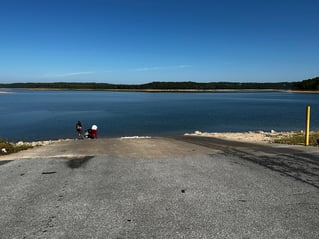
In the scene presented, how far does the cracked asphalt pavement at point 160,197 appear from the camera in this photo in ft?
13.5

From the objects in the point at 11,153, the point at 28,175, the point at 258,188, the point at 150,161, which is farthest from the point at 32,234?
the point at 11,153

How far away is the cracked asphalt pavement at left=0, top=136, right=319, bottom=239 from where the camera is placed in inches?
162

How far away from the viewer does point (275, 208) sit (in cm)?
483

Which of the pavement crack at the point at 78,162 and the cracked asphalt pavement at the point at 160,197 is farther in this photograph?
the pavement crack at the point at 78,162

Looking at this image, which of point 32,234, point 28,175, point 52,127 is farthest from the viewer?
point 52,127

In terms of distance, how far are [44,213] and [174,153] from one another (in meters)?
5.47

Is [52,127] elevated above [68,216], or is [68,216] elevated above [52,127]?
[68,216]

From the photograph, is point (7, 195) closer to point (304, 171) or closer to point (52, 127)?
point (304, 171)

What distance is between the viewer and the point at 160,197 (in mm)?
5348

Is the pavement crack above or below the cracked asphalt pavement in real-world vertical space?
below

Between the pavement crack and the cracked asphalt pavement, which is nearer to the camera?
the cracked asphalt pavement

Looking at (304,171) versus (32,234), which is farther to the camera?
(304,171)

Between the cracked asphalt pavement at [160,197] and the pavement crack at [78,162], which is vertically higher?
the cracked asphalt pavement at [160,197]

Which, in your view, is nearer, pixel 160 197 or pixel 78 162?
pixel 160 197
